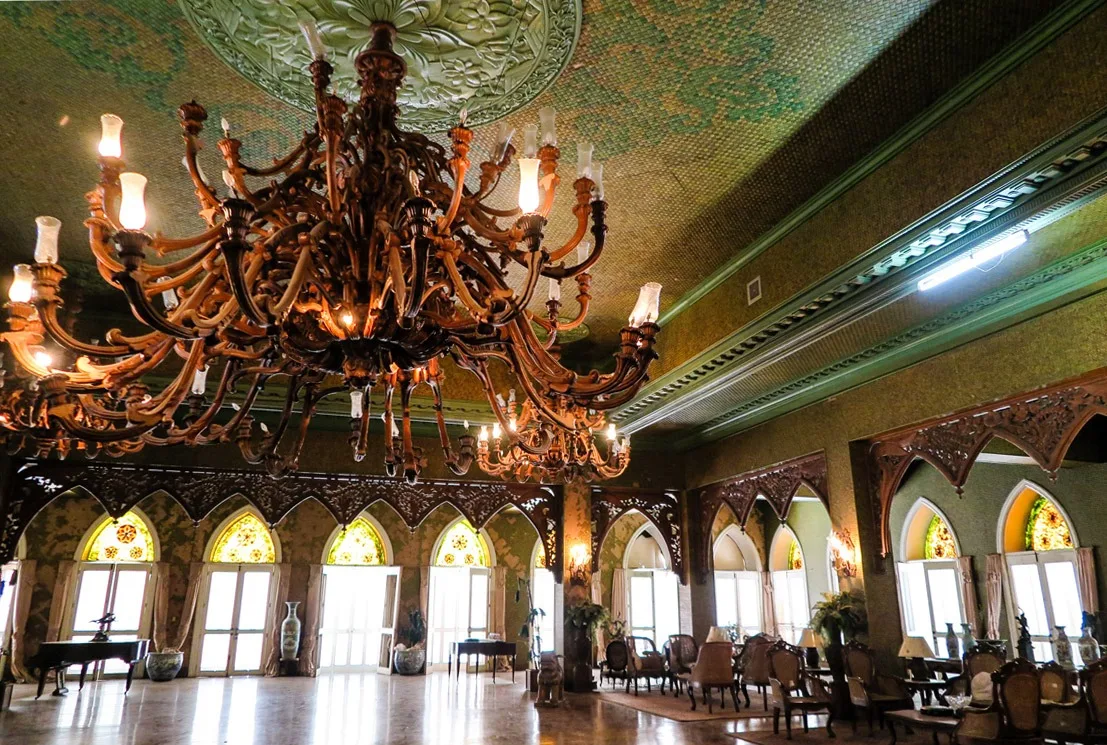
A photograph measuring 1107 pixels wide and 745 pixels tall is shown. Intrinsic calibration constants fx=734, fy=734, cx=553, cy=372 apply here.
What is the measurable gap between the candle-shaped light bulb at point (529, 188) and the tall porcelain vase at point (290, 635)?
13048mm

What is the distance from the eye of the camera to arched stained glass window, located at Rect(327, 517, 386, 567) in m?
15.0

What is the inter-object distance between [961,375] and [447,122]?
5585 mm

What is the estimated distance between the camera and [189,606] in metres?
13.5

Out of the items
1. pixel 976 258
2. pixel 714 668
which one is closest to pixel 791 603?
pixel 714 668

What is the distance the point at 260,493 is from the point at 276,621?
15.3 ft

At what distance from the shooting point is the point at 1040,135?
4.09 meters

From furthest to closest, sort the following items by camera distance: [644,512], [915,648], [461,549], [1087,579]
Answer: [461,549] → [644,512] → [1087,579] → [915,648]

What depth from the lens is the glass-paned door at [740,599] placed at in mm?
17125

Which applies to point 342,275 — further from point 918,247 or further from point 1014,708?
point 1014,708

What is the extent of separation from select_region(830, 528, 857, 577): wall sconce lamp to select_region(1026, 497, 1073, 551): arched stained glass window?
4950 millimetres

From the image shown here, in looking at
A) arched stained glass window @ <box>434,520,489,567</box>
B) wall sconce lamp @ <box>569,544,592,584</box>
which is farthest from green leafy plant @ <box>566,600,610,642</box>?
arched stained glass window @ <box>434,520,489,567</box>

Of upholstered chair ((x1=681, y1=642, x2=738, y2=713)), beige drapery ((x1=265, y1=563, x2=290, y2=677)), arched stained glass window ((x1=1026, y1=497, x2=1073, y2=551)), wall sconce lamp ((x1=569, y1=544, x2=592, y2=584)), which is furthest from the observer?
beige drapery ((x1=265, y1=563, x2=290, y2=677))

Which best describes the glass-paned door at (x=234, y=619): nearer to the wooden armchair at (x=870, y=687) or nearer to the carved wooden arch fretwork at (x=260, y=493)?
the carved wooden arch fretwork at (x=260, y=493)

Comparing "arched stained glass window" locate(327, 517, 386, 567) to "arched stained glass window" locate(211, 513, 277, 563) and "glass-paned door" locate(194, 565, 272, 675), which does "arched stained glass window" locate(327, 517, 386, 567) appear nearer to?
"arched stained glass window" locate(211, 513, 277, 563)
